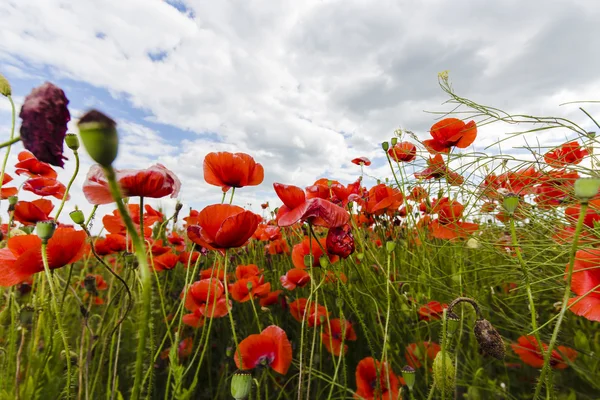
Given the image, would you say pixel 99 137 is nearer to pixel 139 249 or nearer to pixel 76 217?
pixel 139 249

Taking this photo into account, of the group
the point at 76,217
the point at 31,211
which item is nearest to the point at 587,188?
the point at 76,217

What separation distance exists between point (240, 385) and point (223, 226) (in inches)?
12.5

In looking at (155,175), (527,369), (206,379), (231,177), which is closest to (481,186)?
(527,369)

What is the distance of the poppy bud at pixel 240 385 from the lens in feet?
1.86

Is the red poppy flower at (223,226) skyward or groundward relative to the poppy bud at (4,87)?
groundward

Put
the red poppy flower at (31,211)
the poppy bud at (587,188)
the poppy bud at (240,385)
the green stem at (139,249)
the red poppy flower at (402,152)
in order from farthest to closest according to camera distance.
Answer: the red poppy flower at (402,152) → the red poppy flower at (31,211) → the poppy bud at (240,385) → the poppy bud at (587,188) → the green stem at (139,249)

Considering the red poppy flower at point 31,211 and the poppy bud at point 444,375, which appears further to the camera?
the red poppy flower at point 31,211

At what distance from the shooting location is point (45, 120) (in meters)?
0.47

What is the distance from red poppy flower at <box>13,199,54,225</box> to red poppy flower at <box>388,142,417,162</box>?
1.37 m

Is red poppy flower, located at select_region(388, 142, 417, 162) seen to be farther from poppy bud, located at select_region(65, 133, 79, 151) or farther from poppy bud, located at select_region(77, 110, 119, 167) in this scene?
poppy bud, located at select_region(77, 110, 119, 167)

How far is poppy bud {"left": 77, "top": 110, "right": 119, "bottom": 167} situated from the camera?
0.90ft

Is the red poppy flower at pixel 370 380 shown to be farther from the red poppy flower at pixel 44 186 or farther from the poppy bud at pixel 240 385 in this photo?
the red poppy flower at pixel 44 186

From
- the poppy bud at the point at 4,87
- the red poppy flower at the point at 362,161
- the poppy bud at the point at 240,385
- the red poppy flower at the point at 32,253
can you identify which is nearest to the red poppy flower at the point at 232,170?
the red poppy flower at the point at 32,253

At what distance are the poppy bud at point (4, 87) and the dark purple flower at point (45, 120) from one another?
1.48 feet
